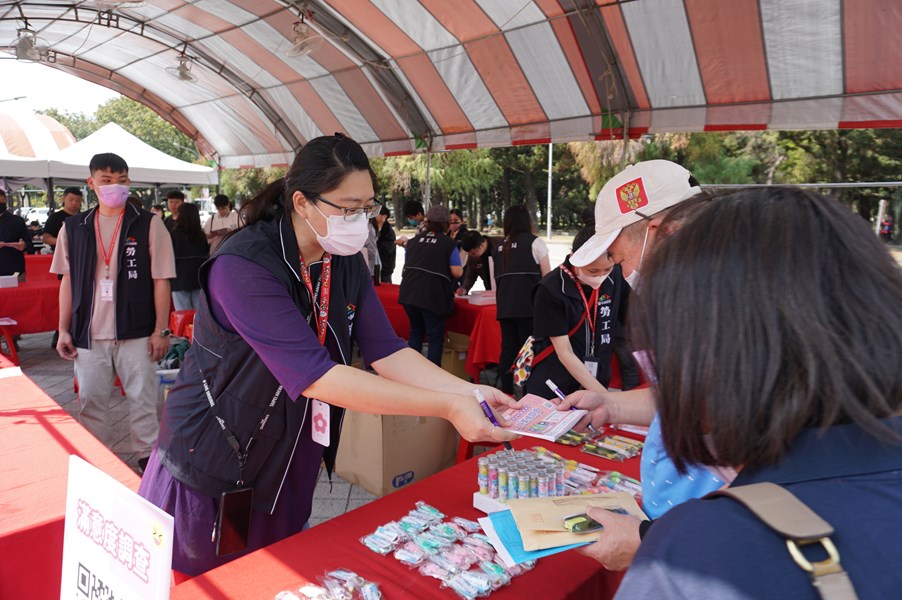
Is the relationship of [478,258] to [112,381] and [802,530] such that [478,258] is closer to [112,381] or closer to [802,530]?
[112,381]

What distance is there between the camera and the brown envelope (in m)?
1.23

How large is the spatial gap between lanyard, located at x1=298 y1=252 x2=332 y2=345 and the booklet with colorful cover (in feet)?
1.80

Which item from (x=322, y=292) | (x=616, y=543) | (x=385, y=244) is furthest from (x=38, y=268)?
(x=616, y=543)

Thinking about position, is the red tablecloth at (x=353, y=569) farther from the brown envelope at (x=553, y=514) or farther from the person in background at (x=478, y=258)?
the person in background at (x=478, y=258)

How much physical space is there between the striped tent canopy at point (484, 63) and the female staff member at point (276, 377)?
487 cm

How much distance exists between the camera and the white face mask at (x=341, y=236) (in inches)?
65.2

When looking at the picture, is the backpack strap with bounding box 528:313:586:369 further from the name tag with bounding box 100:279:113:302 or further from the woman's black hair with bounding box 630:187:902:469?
the name tag with bounding box 100:279:113:302

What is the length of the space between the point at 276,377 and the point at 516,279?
3.61 meters

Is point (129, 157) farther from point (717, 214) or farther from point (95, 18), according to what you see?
point (717, 214)

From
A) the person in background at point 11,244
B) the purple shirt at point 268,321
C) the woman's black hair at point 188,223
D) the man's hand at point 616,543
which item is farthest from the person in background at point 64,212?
the man's hand at point 616,543

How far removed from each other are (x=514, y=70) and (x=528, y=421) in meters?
6.20

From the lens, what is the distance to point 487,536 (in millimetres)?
1449

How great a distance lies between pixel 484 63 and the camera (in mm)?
7387

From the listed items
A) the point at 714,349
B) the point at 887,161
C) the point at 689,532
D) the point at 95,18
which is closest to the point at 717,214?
the point at 714,349
